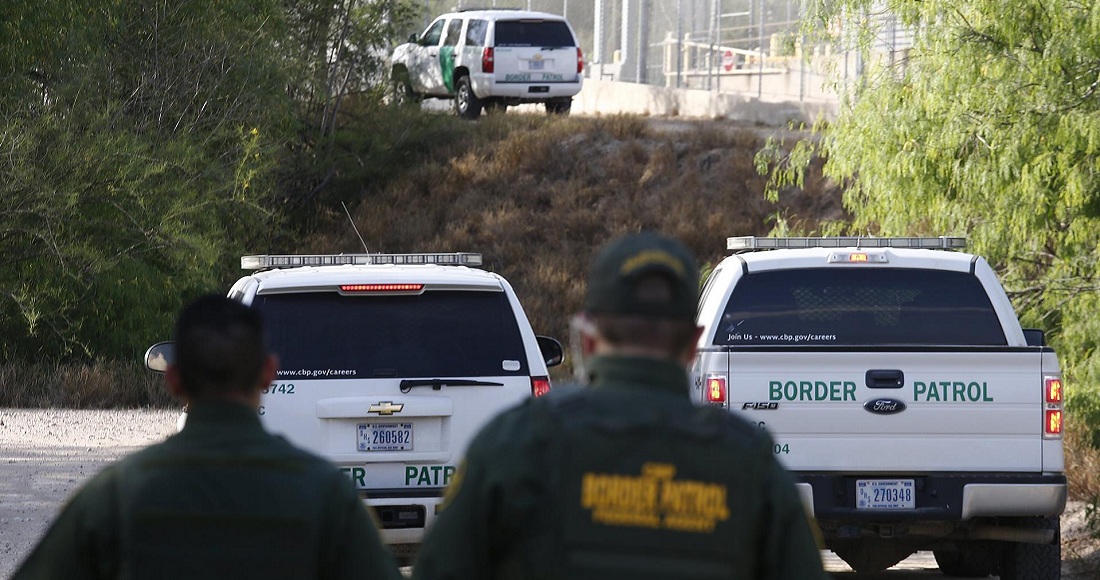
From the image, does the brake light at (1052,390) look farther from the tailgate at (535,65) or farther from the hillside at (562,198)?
the tailgate at (535,65)

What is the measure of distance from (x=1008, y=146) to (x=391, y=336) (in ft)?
25.2

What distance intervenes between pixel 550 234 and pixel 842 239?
18.5 m

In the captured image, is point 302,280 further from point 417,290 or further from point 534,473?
point 534,473

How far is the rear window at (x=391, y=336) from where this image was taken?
7223mm

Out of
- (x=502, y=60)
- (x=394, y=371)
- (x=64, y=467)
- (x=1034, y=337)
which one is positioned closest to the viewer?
(x=394, y=371)

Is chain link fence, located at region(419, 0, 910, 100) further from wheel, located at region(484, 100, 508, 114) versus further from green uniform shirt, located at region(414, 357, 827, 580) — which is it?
green uniform shirt, located at region(414, 357, 827, 580)

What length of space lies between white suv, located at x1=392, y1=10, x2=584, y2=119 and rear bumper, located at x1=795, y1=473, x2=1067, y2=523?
23955 millimetres

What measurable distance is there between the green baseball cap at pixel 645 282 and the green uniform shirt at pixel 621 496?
9 cm

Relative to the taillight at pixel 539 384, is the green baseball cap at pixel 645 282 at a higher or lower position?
higher

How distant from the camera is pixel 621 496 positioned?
8.70ft

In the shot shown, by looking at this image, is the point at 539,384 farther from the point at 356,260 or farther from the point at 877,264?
the point at 877,264

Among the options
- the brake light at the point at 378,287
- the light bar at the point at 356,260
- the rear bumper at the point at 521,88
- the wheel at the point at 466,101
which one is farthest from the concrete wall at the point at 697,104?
the brake light at the point at 378,287

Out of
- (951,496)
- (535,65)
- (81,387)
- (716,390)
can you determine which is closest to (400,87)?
(535,65)

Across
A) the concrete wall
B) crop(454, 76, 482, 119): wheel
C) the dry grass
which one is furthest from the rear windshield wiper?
crop(454, 76, 482, 119): wheel
